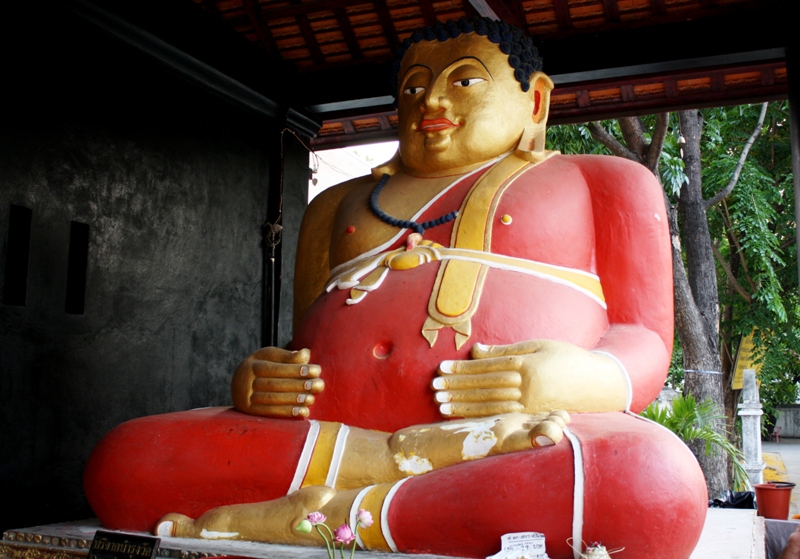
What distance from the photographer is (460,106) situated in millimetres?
3371

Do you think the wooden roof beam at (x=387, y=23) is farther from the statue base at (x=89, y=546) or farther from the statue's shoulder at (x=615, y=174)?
the statue base at (x=89, y=546)

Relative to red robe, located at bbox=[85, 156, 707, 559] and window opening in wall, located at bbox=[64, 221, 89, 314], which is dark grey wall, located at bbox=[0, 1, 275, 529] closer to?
window opening in wall, located at bbox=[64, 221, 89, 314]

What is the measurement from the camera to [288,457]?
2.80 metres

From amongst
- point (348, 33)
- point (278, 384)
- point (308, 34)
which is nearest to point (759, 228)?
point (348, 33)

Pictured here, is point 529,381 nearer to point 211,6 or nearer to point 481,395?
point 481,395

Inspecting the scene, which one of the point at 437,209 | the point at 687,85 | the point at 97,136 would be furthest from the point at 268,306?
the point at 687,85

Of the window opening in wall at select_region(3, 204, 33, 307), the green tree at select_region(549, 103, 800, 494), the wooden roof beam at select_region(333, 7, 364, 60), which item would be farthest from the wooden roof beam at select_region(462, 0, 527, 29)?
the green tree at select_region(549, 103, 800, 494)

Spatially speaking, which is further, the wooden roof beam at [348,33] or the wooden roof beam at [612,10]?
the wooden roof beam at [348,33]

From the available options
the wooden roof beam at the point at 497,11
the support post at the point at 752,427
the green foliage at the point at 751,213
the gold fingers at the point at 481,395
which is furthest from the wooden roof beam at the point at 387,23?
the support post at the point at 752,427

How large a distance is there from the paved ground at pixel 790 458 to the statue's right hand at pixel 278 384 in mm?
7482

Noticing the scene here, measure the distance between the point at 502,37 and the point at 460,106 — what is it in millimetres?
366

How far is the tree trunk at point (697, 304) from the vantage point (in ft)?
26.3

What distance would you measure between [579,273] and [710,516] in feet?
4.25

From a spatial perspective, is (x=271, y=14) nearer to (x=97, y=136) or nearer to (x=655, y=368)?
(x=97, y=136)
